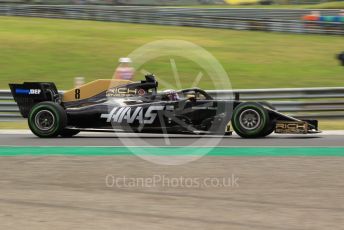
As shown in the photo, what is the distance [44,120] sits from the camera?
11562 millimetres

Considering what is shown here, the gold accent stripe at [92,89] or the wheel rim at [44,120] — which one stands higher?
the gold accent stripe at [92,89]

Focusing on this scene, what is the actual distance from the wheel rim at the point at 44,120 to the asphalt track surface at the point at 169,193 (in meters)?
2.20

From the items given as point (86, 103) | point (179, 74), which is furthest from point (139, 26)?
point (86, 103)

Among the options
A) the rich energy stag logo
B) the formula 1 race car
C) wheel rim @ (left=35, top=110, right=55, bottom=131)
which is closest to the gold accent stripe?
the formula 1 race car

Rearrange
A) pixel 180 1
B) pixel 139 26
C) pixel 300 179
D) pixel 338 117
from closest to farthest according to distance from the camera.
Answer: pixel 300 179 < pixel 338 117 < pixel 139 26 < pixel 180 1

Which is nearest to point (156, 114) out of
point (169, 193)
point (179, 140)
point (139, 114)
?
point (139, 114)

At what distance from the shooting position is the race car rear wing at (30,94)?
38.8 feet

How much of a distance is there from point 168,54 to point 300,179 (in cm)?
1704

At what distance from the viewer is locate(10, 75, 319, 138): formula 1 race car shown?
10906 mm

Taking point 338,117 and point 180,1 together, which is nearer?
point 338,117

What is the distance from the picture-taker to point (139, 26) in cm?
3188

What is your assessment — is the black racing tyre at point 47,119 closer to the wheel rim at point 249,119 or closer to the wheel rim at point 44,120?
the wheel rim at point 44,120

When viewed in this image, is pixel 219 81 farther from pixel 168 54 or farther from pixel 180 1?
pixel 180 1

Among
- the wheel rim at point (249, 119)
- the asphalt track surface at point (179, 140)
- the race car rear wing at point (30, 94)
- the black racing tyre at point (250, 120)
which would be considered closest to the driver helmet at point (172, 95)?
the asphalt track surface at point (179, 140)
